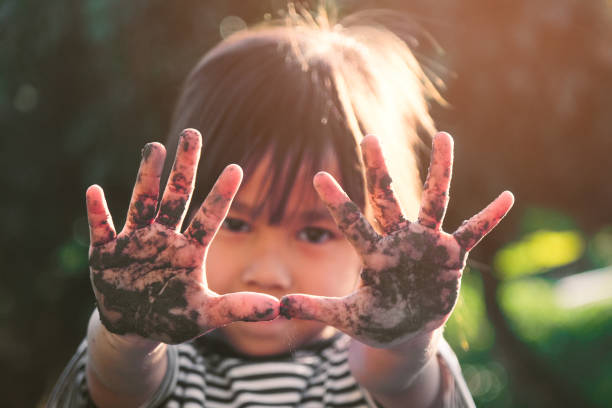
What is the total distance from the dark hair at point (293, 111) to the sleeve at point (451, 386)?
1.17 feet

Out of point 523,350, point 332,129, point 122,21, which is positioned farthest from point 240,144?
point 523,350

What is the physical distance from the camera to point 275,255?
3.82 ft

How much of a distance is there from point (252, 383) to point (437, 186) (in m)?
0.56

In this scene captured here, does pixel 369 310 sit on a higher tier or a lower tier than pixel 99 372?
higher

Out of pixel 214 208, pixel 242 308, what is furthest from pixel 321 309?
pixel 214 208

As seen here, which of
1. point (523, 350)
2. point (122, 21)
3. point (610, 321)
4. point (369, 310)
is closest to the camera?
point (369, 310)

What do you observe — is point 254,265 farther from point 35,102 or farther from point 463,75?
point 35,102

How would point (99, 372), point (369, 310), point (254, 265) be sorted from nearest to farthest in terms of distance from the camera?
point (369, 310) → point (99, 372) → point (254, 265)

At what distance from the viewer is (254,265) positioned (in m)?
1.16

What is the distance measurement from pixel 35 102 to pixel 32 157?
0.71ft

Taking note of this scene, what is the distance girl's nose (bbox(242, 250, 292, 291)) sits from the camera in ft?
3.71

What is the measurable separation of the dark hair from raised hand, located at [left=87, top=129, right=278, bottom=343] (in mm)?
305

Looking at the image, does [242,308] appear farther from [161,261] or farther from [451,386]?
[451,386]

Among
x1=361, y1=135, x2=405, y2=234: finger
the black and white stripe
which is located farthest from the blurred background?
x1=361, y1=135, x2=405, y2=234: finger
